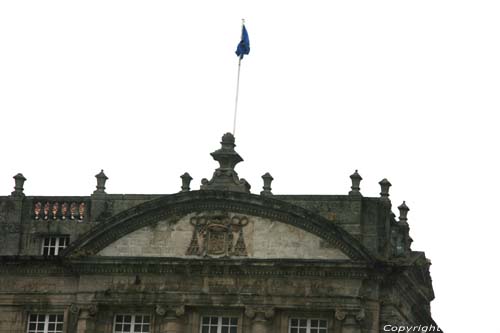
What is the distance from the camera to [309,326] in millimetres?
60531

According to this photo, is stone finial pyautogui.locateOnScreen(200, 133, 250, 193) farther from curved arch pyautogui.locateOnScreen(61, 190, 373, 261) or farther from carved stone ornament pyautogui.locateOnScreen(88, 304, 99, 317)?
Answer: carved stone ornament pyautogui.locateOnScreen(88, 304, 99, 317)

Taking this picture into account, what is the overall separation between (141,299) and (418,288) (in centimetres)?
902

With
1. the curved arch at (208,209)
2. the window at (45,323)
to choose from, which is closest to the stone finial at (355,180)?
the curved arch at (208,209)

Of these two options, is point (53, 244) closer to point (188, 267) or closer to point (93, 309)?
point (93, 309)

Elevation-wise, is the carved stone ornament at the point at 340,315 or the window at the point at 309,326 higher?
the carved stone ornament at the point at 340,315

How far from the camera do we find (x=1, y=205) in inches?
2522

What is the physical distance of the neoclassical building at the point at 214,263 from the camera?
60500 millimetres

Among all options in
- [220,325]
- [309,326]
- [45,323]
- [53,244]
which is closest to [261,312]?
[220,325]

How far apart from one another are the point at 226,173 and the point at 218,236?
6.91 feet

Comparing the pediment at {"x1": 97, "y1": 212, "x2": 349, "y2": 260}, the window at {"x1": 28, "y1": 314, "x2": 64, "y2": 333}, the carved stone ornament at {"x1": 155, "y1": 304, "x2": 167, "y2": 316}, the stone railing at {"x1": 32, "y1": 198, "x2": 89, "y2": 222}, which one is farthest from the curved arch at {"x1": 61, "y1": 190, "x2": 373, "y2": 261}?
the carved stone ornament at {"x1": 155, "y1": 304, "x2": 167, "y2": 316}

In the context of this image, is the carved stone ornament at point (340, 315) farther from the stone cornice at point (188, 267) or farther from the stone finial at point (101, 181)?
the stone finial at point (101, 181)

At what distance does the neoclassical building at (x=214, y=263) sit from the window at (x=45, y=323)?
0.10ft

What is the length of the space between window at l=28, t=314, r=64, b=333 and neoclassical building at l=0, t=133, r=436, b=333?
0.10 feet

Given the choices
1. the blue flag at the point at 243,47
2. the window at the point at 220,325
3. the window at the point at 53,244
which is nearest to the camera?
the window at the point at 220,325
